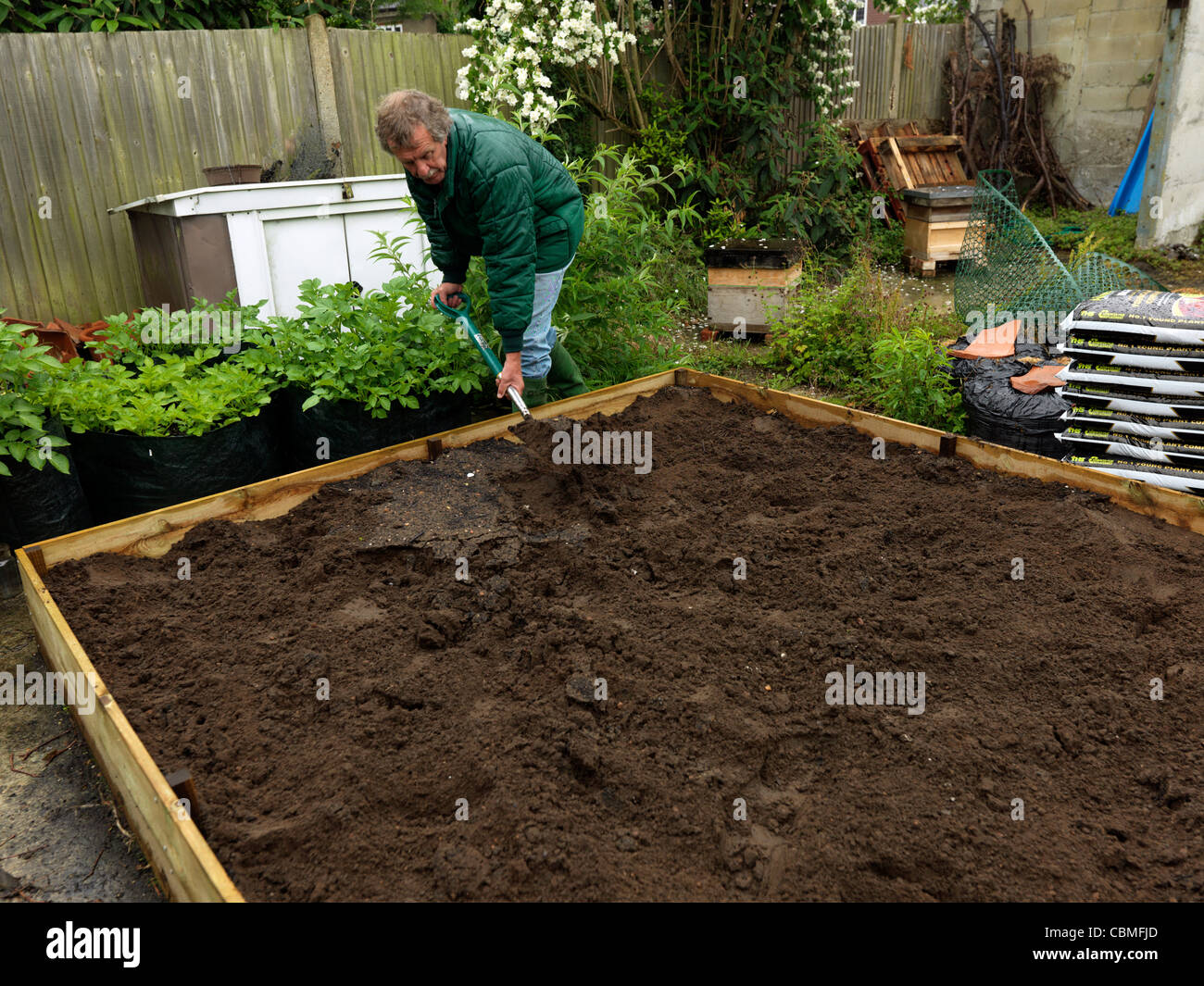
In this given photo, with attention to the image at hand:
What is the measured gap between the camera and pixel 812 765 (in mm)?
2188

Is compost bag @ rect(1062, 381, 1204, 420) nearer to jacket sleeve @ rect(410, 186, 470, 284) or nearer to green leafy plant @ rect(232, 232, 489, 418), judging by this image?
green leafy plant @ rect(232, 232, 489, 418)

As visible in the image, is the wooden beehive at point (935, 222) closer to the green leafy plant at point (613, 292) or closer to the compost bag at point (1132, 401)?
the green leafy plant at point (613, 292)

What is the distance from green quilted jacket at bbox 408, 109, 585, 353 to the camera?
3.40m

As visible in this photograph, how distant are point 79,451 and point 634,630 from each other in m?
2.46

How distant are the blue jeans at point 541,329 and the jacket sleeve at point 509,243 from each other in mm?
450

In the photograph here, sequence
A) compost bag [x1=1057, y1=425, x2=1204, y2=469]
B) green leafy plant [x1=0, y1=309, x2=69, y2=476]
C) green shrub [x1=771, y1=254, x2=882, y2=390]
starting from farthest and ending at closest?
green shrub [x1=771, y1=254, x2=882, y2=390], compost bag [x1=1057, y1=425, x2=1204, y2=469], green leafy plant [x1=0, y1=309, x2=69, y2=476]

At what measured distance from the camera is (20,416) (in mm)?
3102

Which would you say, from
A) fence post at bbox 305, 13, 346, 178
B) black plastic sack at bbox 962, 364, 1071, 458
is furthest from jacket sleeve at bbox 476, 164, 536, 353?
fence post at bbox 305, 13, 346, 178

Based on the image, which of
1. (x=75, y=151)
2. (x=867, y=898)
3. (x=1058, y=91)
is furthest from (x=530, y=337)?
(x=1058, y=91)

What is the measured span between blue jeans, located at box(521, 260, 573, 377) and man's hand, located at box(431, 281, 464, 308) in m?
0.38

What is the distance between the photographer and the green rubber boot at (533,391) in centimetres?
414

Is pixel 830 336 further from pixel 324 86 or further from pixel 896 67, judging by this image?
pixel 896 67

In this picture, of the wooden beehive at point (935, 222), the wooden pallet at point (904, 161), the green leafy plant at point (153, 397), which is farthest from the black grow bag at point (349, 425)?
the wooden pallet at point (904, 161)

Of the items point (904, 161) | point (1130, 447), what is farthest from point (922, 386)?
point (904, 161)
